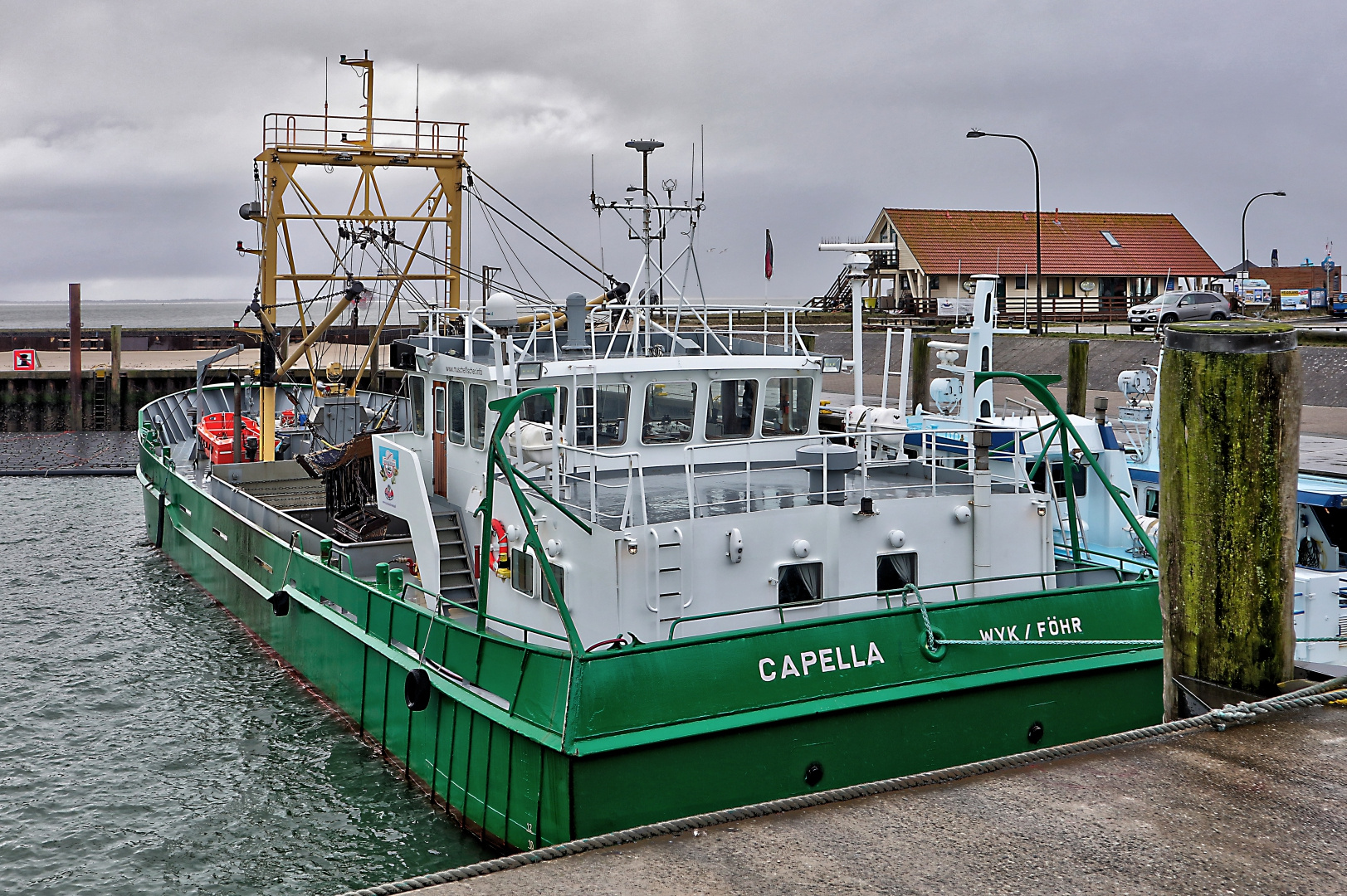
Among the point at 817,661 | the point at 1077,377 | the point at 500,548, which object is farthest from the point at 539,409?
the point at 1077,377

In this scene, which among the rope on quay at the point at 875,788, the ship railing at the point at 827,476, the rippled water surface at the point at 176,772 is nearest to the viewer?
the rope on quay at the point at 875,788

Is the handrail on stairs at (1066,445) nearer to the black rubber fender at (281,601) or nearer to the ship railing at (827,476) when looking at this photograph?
the ship railing at (827,476)

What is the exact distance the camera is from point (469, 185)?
64.4 ft

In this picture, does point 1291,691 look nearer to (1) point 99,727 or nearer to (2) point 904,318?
(1) point 99,727

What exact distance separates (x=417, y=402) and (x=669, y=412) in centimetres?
368

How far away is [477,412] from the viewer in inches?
462

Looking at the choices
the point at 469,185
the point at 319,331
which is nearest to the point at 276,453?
the point at 319,331

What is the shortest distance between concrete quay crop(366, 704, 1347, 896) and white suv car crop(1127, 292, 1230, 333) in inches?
1143

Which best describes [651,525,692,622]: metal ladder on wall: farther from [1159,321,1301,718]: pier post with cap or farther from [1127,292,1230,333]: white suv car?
[1127,292,1230,333]: white suv car

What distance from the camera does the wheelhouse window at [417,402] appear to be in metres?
13.2

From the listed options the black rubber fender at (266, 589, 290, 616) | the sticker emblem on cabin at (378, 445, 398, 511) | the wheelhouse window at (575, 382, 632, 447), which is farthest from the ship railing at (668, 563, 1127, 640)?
the black rubber fender at (266, 589, 290, 616)

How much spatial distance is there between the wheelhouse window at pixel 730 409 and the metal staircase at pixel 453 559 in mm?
2802

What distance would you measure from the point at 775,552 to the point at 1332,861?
4.95 meters

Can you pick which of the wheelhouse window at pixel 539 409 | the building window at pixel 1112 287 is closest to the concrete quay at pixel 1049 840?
the wheelhouse window at pixel 539 409
